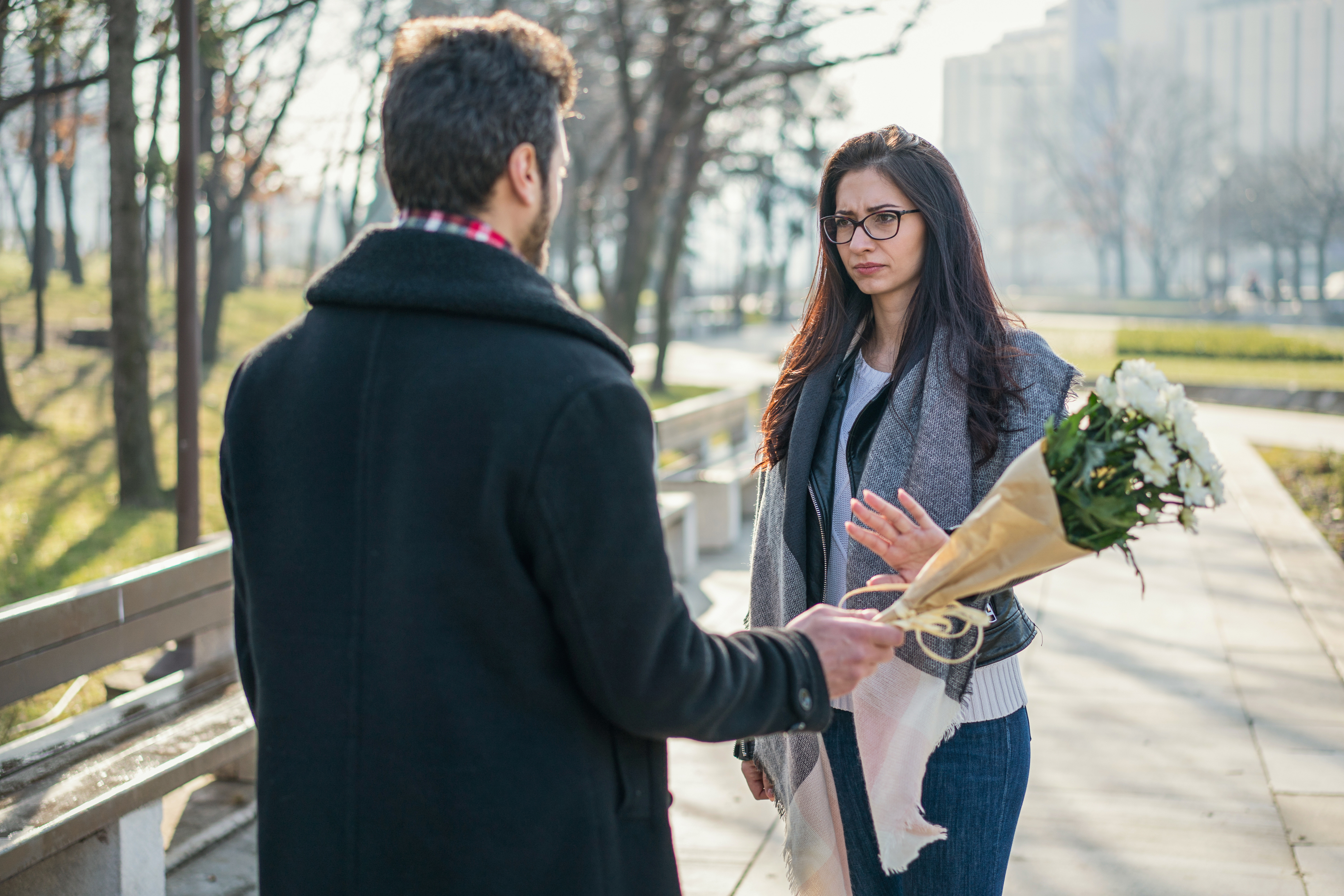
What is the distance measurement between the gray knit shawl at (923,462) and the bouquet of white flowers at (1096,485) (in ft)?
0.90

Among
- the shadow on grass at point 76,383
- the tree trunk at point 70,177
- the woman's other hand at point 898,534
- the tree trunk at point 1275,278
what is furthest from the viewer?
the tree trunk at point 1275,278

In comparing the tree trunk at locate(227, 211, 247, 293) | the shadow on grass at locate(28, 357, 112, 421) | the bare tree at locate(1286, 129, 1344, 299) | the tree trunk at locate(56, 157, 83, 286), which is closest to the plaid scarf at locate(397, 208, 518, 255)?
the shadow on grass at locate(28, 357, 112, 421)

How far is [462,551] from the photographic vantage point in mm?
1483

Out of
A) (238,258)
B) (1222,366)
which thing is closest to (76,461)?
(1222,366)

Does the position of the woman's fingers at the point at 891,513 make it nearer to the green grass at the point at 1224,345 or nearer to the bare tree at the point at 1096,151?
the green grass at the point at 1224,345

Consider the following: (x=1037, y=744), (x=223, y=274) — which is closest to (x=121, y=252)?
(x=1037, y=744)

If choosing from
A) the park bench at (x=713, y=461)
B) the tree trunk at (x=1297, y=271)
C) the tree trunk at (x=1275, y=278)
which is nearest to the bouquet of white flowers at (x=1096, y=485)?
the park bench at (x=713, y=461)

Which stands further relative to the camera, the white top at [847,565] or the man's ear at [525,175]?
the white top at [847,565]

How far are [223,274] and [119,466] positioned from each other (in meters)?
8.44

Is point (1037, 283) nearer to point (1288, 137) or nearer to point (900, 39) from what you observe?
point (1288, 137)

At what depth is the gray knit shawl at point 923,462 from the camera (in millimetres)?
2281

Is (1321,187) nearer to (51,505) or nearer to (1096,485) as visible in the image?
(51,505)

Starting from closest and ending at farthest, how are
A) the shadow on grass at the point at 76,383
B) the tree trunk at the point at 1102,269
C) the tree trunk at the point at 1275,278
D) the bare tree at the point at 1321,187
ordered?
the shadow on grass at the point at 76,383, the bare tree at the point at 1321,187, the tree trunk at the point at 1275,278, the tree trunk at the point at 1102,269

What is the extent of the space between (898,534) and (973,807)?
1.98 ft
